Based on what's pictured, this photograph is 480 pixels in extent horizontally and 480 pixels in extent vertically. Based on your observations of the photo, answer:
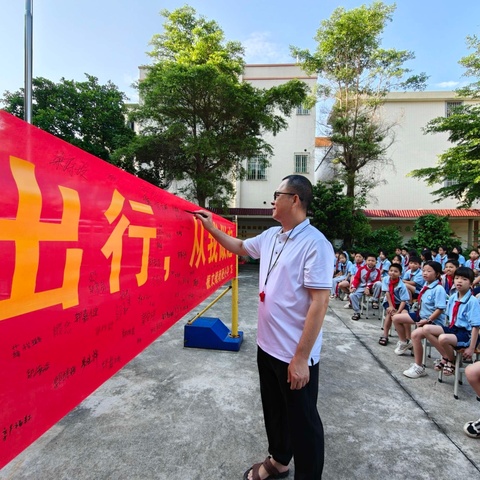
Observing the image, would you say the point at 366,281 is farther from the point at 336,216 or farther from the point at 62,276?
the point at 336,216

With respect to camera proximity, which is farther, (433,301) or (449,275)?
(449,275)

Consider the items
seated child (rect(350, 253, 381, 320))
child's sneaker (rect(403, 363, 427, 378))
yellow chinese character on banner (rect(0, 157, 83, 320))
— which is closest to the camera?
yellow chinese character on banner (rect(0, 157, 83, 320))

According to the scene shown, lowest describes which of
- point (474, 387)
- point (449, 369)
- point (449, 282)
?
point (449, 369)

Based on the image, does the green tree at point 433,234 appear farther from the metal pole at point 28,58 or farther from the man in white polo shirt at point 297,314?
the metal pole at point 28,58

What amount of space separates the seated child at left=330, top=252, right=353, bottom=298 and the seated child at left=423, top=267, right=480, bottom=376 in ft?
14.9

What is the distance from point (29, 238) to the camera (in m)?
0.88

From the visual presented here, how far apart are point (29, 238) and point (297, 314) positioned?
45.1 inches

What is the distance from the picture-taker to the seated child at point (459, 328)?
3.08 m

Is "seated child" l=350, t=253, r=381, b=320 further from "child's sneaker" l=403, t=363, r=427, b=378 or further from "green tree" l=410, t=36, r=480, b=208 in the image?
"green tree" l=410, t=36, r=480, b=208

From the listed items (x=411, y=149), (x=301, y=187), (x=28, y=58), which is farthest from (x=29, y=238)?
(x=411, y=149)

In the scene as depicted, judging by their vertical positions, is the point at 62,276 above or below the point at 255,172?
below

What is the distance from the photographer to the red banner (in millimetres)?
840
